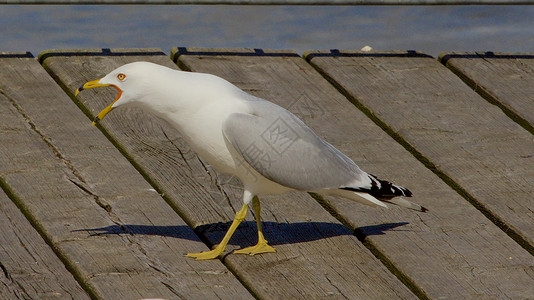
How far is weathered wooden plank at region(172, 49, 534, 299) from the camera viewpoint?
12.7ft

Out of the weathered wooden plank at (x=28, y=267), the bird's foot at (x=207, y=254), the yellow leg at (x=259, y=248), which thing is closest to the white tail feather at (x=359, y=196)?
the yellow leg at (x=259, y=248)

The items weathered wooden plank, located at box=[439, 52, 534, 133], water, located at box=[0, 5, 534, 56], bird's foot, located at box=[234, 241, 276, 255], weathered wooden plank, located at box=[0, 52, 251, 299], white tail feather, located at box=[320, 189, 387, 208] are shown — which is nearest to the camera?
weathered wooden plank, located at box=[0, 52, 251, 299]

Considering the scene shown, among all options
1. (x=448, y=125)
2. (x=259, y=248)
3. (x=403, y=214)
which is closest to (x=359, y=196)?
(x=403, y=214)

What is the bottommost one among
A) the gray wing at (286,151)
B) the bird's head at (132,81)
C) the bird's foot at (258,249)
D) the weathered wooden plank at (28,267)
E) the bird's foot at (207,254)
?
the bird's foot at (258,249)

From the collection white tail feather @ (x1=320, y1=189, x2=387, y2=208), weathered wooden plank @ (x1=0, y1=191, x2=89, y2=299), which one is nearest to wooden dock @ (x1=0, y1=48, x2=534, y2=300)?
weathered wooden plank @ (x1=0, y1=191, x2=89, y2=299)

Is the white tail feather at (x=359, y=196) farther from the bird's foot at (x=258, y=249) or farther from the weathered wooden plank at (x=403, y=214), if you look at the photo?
the bird's foot at (x=258, y=249)

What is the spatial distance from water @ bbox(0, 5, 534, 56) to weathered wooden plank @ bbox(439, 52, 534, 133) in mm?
2430

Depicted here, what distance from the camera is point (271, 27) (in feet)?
29.5

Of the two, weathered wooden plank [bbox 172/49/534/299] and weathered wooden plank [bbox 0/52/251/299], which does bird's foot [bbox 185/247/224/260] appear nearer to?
weathered wooden plank [bbox 0/52/251/299]

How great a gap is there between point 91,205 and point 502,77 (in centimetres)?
263

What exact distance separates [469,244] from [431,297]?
18.6 inches

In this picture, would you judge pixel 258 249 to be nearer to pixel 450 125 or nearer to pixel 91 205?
pixel 91 205

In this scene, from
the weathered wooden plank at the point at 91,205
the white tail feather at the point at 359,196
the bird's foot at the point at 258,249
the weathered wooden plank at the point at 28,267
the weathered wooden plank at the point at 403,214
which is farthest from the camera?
the white tail feather at the point at 359,196

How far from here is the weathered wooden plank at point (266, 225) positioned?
3.80 m
